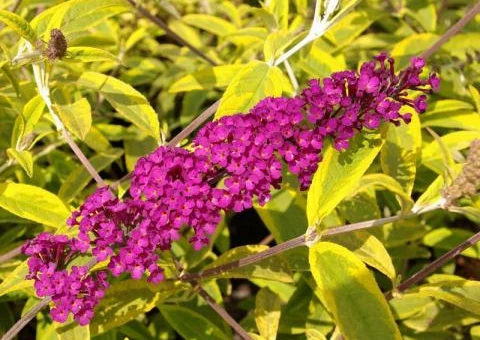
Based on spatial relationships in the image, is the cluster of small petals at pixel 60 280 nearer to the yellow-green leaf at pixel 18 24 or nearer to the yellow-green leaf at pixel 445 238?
the yellow-green leaf at pixel 18 24

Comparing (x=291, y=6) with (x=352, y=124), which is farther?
(x=291, y=6)

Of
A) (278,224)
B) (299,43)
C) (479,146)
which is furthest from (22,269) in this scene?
(479,146)

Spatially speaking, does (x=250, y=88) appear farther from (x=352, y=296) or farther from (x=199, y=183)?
(x=352, y=296)

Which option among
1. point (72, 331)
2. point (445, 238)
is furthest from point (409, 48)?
point (72, 331)

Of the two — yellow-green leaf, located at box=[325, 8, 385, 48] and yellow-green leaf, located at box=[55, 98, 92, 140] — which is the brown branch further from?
yellow-green leaf, located at box=[325, 8, 385, 48]

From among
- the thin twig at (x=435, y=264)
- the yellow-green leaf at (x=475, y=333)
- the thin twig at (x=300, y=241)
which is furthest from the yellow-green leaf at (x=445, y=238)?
the thin twig at (x=300, y=241)

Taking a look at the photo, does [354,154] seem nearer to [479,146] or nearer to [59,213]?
[479,146]

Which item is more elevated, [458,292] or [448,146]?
[448,146]

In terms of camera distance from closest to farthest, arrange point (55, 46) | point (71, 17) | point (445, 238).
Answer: point (55, 46) < point (71, 17) < point (445, 238)
